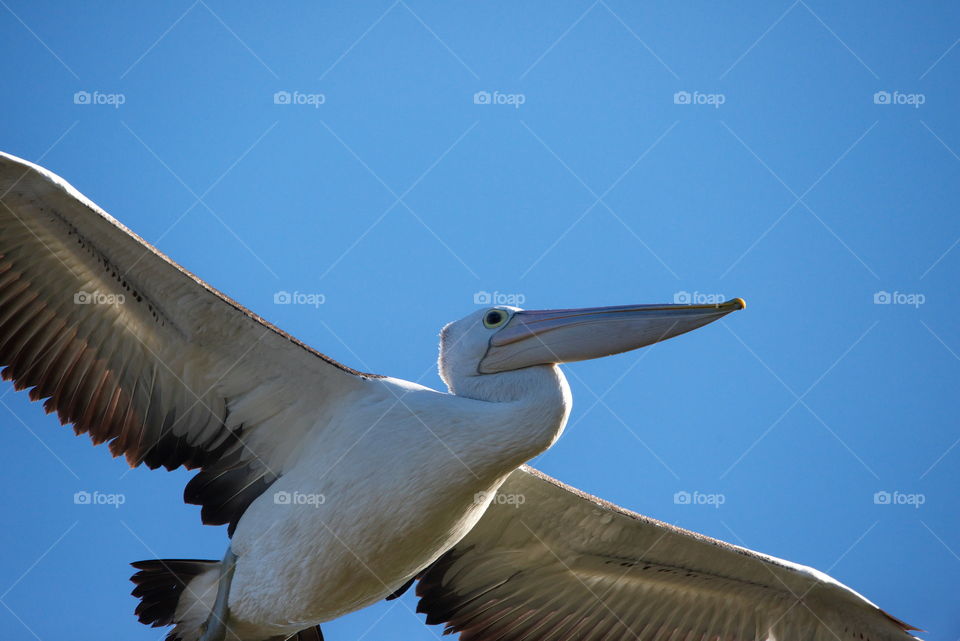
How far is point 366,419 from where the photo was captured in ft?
22.3

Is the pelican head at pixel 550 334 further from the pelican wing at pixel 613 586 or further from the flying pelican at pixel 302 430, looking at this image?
the pelican wing at pixel 613 586

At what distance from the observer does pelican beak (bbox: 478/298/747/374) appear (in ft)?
21.3

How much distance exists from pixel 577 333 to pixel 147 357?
9.04ft

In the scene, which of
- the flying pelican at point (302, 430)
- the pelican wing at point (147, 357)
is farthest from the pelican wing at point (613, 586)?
the pelican wing at point (147, 357)

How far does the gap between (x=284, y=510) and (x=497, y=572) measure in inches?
82.4

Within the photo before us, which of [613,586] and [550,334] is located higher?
[550,334]

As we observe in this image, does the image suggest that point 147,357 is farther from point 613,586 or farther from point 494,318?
point 613,586

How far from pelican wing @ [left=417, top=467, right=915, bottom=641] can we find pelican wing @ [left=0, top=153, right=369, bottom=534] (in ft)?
5.46

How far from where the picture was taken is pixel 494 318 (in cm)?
700

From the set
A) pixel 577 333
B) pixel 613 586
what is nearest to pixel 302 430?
pixel 577 333

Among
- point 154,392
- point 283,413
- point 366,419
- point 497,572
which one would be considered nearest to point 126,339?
point 154,392

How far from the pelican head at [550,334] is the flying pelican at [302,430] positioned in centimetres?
1

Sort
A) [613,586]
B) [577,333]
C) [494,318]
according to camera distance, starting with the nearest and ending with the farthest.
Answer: [577,333]
[494,318]
[613,586]

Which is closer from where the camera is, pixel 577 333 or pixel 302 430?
pixel 577 333
